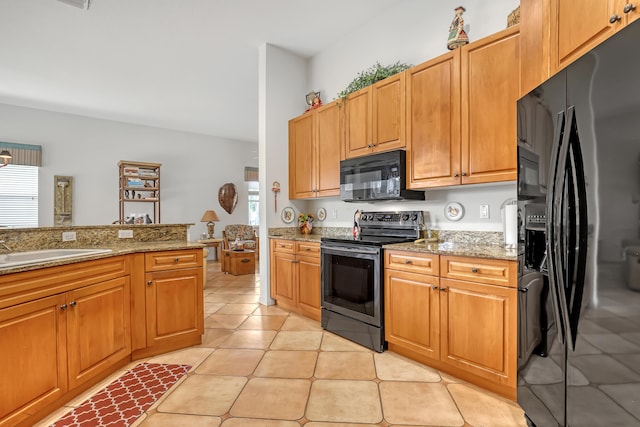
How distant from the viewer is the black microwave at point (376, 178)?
Answer: 2.64m

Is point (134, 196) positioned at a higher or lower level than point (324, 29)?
lower

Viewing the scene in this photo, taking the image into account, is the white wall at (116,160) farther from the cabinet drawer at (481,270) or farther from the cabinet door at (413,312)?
the cabinet drawer at (481,270)

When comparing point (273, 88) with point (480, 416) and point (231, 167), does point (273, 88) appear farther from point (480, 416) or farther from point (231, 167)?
point (231, 167)

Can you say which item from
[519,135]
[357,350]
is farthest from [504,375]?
[519,135]

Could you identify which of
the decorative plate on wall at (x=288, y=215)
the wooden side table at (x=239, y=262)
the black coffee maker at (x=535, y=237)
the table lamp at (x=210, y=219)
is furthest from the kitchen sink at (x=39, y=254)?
the table lamp at (x=210, y=219)

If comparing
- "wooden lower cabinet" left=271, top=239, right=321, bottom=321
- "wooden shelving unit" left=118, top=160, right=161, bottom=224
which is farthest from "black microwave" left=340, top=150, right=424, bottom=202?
"wooden shelving unit" left=118, top=160, right=161, bottom=224

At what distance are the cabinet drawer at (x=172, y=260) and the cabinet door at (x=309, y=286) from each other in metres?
1.08

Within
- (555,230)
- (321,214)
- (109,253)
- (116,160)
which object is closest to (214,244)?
(116,160)

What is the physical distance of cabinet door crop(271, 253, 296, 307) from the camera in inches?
136

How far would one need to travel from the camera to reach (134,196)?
604 centimetres

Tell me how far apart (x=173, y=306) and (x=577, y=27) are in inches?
117

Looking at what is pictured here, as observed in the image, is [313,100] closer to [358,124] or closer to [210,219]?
[358,124]

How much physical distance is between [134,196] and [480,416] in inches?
251

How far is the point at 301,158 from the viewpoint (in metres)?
3.76
